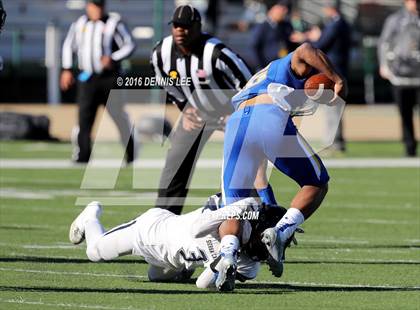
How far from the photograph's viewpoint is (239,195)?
7363 mm

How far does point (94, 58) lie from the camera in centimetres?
1603

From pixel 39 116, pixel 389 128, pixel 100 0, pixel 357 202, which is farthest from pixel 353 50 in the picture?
pixel 357 202

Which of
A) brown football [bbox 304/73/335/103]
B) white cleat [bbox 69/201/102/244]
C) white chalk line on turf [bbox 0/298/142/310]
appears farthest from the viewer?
white cleat [bbox 69/201/102/244]

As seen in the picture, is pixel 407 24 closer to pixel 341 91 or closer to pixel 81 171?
pixel 81 171

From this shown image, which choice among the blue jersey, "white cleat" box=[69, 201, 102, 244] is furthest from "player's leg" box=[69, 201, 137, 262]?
the blue jersey

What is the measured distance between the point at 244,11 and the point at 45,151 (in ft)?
49.2

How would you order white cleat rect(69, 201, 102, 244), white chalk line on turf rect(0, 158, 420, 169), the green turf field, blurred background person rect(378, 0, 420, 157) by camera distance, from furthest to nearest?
blurred background person rect(378, 0, 420, 157), white chalk line on turf rect(0, 158, 420, 169), white cleat rect(69, 201, 102, 244), the green turf field

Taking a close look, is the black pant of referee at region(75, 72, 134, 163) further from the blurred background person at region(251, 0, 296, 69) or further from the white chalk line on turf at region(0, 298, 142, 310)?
the white chalk line on turf at region(0, 298, 142, 310)

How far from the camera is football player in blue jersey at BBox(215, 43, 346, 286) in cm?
727

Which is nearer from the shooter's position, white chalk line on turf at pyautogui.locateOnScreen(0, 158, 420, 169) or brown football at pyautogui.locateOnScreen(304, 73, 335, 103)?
brown football at pyautogui.locateOnScreen(304, 73, 335, 103)

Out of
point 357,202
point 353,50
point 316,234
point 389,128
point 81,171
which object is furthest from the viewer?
point 353,50

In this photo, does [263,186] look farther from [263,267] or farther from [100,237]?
[100,237]

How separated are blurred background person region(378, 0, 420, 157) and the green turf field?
321 centimetres

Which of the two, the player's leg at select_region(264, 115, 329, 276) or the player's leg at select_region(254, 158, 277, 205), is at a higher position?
the player's leg at select_region(264, 115, 329, 276)
